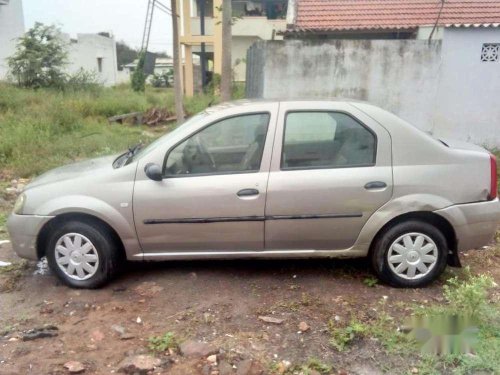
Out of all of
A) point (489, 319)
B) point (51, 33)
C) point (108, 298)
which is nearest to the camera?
point (489, 319)

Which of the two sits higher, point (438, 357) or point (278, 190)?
point (278, 190)

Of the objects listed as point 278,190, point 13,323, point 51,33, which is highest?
point 51,33

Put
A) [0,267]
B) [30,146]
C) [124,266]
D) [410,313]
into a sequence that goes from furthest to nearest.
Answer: [30,146]
[0,267]
[124,266]
[410,313]

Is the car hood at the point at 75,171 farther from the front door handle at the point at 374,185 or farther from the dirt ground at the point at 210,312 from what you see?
the front door handle at the point at 374,185

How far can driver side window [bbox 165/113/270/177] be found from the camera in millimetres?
3602

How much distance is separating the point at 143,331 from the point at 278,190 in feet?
4.66

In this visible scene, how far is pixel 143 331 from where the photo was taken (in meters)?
3.16

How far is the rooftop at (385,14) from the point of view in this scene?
33.4 ft

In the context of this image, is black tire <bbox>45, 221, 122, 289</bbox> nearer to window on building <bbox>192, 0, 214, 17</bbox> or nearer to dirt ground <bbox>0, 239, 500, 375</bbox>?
dirt ground <bbox>0, 239, 500, 375</bbox>

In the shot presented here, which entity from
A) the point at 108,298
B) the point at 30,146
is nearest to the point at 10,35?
the point at 30,146

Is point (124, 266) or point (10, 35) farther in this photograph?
point (10, 35)

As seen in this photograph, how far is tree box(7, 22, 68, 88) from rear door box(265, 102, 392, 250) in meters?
14.7

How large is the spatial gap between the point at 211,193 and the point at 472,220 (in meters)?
2.08

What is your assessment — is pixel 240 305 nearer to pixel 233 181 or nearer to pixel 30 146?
pixel 233 181
